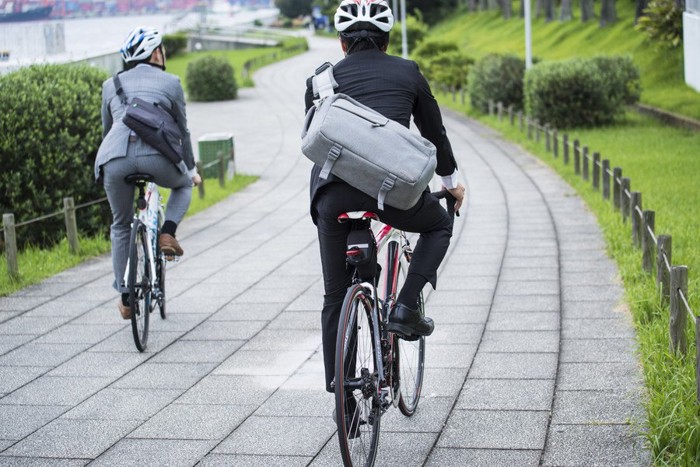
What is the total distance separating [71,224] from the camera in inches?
399

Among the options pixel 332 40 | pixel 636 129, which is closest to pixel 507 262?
pixel 636 129

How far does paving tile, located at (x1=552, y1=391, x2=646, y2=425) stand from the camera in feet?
16.6

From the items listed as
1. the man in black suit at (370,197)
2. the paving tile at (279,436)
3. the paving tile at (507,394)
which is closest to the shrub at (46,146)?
the paving tile at (279,436)

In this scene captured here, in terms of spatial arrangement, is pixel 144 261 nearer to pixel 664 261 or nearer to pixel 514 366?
pixel 514 366

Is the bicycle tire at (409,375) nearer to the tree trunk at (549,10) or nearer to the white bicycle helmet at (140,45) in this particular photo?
the white bicycle helmet at (140,45)

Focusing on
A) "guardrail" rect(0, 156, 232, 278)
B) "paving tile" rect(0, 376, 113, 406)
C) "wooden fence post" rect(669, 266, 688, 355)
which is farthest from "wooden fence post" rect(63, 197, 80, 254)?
"wooden fence post" rect(669, 266, 688, 355)

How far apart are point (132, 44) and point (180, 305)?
2159 mm

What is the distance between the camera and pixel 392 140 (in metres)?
4.15

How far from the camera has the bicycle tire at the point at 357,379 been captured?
410 cm

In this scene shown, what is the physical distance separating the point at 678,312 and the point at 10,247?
5.65 meters

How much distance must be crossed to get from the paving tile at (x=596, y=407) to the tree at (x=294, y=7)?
149m

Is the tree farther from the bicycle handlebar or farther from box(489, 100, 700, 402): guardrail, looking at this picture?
the bicycle handlebar

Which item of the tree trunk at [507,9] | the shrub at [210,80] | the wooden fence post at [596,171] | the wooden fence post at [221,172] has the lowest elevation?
the shrub at [210,80]

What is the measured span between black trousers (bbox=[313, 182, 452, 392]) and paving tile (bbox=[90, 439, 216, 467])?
2.40 ft
